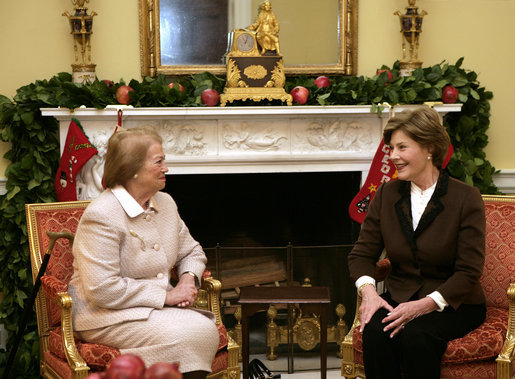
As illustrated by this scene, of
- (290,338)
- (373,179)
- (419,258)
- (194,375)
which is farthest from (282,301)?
(373,179)

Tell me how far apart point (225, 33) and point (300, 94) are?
604 millimetres

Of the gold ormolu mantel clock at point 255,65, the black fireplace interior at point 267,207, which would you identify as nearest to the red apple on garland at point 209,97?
the gold ormolu mantel clock at point 255,65

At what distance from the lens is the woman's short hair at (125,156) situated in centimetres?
258

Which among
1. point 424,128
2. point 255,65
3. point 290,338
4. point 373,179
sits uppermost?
point 255,65

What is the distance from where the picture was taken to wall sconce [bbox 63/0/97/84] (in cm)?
381

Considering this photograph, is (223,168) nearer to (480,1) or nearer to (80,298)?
(80,298)

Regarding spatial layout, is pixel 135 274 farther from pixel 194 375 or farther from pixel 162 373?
pixel 162 373

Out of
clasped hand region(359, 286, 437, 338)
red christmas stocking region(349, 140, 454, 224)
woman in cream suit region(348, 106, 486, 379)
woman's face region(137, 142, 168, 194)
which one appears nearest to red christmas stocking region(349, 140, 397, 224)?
red christmas stocking region(349, 140, 454, 224)

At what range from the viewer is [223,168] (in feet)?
13.0

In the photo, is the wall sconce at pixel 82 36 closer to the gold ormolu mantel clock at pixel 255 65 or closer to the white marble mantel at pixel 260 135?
the white marble mantel at pixel 260 135

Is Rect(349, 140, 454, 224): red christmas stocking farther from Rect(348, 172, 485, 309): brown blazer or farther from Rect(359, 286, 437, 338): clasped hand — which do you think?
Rect(359, 286, 437, 338): clasped hand

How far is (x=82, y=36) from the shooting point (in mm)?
3824

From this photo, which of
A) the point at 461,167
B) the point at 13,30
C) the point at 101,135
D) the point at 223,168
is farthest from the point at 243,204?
the point at 13,30

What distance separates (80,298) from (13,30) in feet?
6.59
